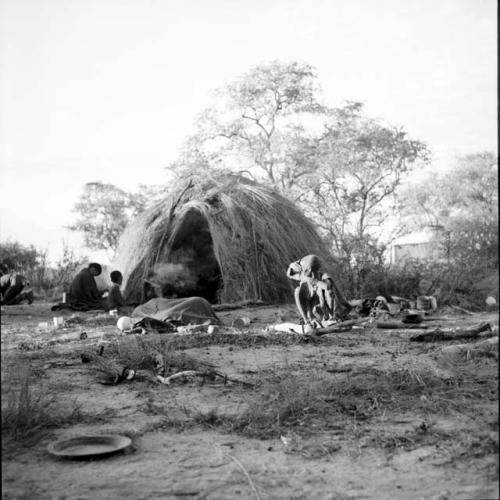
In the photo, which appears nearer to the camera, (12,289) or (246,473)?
(246,473)

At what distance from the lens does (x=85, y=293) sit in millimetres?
12047

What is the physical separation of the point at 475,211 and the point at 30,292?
16299mm

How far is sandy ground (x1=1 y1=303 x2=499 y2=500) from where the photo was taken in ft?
9.91

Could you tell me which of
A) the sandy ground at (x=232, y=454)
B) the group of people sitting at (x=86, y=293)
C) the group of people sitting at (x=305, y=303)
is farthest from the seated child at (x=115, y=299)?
the sandy ground at (x=232, y=454)

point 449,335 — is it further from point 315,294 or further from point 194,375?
point 194,375

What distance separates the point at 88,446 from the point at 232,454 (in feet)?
2.47

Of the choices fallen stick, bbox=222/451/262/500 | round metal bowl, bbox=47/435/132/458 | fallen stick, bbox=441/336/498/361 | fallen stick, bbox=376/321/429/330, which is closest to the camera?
fallen stick, bbox=222/451/262/500

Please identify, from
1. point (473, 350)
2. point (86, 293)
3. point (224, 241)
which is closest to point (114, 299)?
point (86, 293)

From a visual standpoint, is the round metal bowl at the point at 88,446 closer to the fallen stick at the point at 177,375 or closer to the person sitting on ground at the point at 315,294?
the fallen stick at the point at 177,375

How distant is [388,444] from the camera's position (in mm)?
3572

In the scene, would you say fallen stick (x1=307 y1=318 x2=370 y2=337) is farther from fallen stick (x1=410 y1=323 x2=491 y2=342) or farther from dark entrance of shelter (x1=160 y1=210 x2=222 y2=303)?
dark entrance of shelter (x1=160 y1=210 x2=222 y2=303)

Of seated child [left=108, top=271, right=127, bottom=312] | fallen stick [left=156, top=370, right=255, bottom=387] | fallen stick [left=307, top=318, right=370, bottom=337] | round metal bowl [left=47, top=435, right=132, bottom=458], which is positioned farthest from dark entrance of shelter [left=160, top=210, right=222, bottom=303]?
round metal bowl [left=47, top=435, right=132, bottom=458]

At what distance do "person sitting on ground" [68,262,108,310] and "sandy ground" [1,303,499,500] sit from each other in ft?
21.8

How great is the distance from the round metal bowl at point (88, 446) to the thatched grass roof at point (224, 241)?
8958mm
